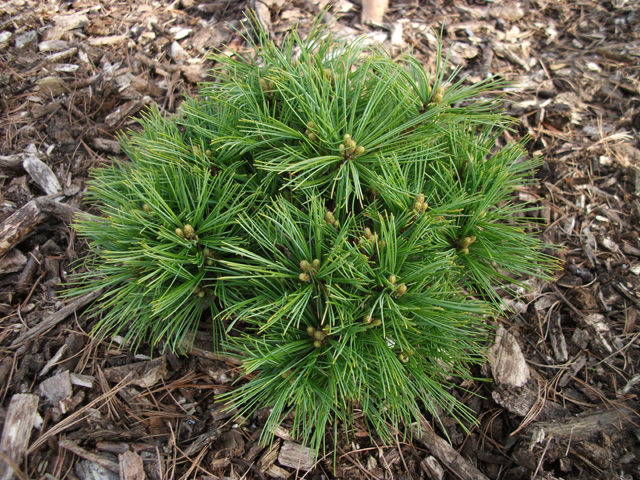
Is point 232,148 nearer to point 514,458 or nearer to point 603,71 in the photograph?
point 514,458

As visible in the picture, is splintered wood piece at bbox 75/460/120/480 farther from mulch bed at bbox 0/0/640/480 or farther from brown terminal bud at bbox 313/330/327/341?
brown terminal bud at bbox 313/330/327/341

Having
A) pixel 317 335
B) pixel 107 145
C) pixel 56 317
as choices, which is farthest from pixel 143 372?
pixel 107 145

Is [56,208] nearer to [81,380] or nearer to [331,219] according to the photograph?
[81,380]

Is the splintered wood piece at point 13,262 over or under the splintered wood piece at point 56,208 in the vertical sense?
under

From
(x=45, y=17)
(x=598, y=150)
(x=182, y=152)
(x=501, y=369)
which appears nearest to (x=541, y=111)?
(x=598, y=150)

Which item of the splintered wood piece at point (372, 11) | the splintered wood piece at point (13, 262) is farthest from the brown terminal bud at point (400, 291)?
the splintered wood piece at point (372, 11)

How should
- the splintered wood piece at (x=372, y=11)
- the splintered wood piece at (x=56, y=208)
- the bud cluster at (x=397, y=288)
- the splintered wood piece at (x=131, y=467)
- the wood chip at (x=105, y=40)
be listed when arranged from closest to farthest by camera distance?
the bud cluster at (x=397, y=288) < the splintered wood piece at (x=131, y=467) < the splintered wood piece at (x=56, y=208) < the wood chip at (x=105, y=40) < the splintered wood piece at (x=372, y=11)

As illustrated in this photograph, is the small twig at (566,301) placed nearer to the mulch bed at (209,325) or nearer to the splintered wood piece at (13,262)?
the mulch bed at (209,325)

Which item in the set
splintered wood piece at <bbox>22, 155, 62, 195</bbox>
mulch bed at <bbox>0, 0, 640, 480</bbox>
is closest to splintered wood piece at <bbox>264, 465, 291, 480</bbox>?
mulch bed at <bbox>0, 0, 640, 480</bbox>
